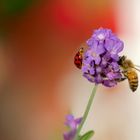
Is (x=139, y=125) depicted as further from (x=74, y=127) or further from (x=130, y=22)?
(x=74, y=127)

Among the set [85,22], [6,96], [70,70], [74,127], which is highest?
[85,22]

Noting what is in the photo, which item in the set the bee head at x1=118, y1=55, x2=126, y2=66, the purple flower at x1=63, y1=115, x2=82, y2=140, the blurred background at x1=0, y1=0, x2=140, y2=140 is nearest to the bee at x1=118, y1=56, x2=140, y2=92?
the bee head at x1=118, y1=55, x2=126, y2=66

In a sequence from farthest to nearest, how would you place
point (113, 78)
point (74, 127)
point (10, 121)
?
point (10, 121), point (74, 127), point (113, 78)

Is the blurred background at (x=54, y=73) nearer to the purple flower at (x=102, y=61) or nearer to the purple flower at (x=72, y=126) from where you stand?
the purple flower at (x=72, y=126)

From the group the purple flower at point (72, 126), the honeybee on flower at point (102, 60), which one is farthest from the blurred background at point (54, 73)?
the honeybee on flower at point (102, 60)

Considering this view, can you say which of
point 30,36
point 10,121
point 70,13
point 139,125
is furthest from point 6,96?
point 139,125

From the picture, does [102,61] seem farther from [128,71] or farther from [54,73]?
[54,73]

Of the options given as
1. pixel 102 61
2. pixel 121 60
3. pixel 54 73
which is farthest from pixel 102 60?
pixel 54 73
